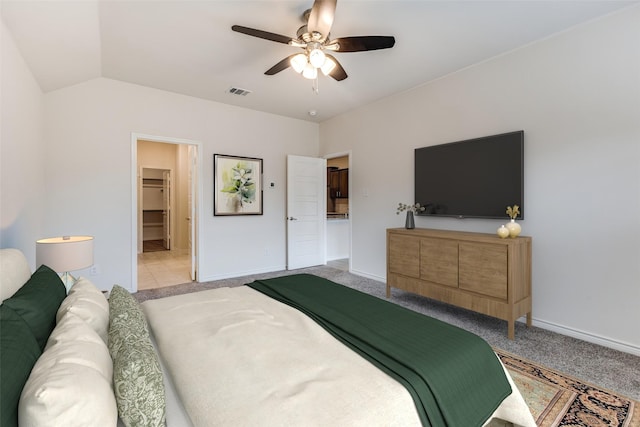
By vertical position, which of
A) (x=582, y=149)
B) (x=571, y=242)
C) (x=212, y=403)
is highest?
(x=582, y=149)

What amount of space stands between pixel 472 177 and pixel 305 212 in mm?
2946

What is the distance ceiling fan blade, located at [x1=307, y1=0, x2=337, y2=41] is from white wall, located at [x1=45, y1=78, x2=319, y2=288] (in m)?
2.90

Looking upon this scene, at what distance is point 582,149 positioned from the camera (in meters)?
2.63

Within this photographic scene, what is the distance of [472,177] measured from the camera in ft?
11.0

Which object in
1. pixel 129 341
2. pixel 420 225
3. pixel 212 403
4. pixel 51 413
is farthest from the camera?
pixel 420 225

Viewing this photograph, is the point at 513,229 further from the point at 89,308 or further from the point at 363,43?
the point at 89,308

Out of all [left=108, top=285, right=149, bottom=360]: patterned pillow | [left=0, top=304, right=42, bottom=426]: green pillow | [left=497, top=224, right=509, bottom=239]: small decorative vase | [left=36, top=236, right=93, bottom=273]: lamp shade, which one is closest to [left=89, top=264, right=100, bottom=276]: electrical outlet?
[left=36, top=236, right=93, bottom=273]: lamp shade

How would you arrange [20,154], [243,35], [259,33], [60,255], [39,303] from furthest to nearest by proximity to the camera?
[243,35] → [20,154] → [259,33] → [60,255] → [39,303]

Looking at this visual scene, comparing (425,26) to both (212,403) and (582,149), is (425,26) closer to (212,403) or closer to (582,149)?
(582,149)

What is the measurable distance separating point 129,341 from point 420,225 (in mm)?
3563

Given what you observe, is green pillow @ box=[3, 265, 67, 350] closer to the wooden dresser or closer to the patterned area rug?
the patterned area rug

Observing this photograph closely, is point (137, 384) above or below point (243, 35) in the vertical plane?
below

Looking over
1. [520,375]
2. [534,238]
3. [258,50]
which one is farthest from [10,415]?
[534,238]

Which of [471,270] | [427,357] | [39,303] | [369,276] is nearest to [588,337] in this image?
[471,270]
